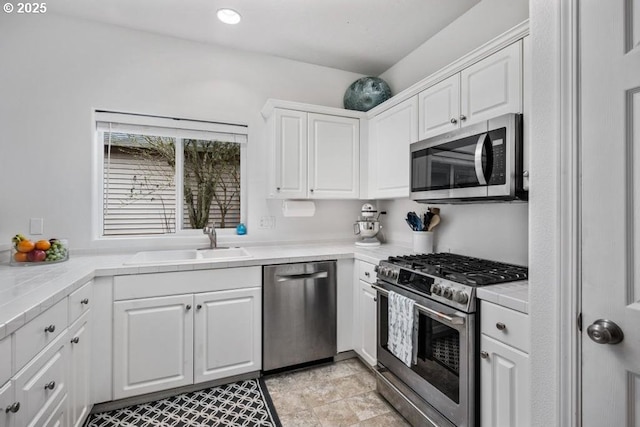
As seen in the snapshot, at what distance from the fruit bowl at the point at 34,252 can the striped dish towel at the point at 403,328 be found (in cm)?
214

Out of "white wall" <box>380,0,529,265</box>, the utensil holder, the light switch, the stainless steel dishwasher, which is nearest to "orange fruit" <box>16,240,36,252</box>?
the light switch

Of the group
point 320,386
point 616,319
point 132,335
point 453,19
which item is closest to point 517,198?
point 616,319

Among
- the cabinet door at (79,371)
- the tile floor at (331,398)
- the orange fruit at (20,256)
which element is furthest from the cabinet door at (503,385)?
the orange fruit at (20,256)

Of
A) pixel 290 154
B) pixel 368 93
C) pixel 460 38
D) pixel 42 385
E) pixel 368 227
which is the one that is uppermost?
pixel 460 38

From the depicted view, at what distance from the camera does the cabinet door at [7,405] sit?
3.06 feet

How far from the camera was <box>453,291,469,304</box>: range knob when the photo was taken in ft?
4.65

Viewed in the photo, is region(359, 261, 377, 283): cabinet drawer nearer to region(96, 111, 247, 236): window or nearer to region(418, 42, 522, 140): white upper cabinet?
region(418, 42, 522, 140): white upper cabinet

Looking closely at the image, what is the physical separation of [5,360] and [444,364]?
1.74m

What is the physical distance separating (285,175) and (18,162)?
1.84m

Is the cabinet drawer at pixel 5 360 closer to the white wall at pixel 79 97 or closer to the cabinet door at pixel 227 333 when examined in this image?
the cabinet door at pixel 227 333

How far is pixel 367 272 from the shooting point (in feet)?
7.47

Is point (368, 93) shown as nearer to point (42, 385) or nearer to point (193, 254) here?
point (193, 254)

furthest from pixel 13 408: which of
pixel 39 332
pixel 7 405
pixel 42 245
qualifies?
pixel 42 245

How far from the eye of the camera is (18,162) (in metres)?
2.14
